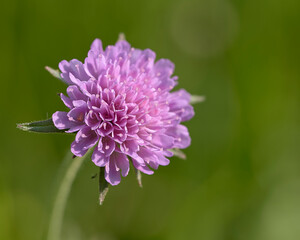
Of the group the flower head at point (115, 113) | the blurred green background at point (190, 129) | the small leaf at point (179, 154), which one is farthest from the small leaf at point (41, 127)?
the blurred green background at point (190, 129)

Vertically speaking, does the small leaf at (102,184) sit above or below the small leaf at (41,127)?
below

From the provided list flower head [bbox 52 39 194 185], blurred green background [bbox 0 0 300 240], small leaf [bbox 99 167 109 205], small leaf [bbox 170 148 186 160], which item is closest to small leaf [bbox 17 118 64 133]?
flower head [bbox 52 39 194 185]

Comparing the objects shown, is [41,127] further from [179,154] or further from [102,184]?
[179,154]

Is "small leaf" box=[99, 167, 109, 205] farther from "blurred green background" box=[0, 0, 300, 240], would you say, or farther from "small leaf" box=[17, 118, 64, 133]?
"blurred green background" box=[0, 0, 300, 240]

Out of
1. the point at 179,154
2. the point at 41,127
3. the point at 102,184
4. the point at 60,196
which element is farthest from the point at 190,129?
the point at 41,127

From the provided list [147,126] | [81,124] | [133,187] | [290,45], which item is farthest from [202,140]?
[81,124]

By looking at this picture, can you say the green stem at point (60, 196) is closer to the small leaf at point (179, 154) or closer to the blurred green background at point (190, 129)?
the small leaf at point (179, 154)
